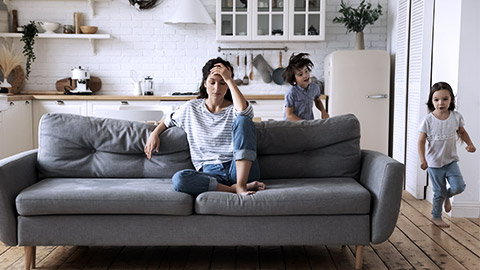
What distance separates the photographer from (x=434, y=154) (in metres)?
3.75

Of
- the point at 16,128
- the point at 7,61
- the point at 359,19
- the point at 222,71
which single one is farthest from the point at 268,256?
the point at 7,61

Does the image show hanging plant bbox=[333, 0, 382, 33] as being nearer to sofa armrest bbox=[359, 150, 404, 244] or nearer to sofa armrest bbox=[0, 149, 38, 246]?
sofa armrest bbox=[359, 150, 404, 244]

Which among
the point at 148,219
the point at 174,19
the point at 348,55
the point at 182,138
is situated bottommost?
the point at 148,219

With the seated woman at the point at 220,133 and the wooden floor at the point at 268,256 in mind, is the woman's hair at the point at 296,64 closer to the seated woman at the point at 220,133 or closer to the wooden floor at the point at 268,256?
the seated woman at the point at 220,133

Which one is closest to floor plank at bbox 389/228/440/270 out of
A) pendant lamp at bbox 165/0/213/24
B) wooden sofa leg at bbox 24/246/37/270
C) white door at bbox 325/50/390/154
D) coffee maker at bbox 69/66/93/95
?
wooden sofa leg at bbox 24/246/37/270

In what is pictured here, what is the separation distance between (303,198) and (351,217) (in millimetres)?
274

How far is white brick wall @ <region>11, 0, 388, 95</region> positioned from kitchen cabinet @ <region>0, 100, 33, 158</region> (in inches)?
32.1

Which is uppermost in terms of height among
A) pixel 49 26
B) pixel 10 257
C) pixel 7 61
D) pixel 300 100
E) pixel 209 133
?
pixel 49 26

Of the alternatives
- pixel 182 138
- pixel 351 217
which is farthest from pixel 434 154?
pixel 182 138

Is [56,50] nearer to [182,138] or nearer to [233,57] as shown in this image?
[233,57]

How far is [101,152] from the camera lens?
10.5 ft

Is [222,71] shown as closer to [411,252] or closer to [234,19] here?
[411,252]

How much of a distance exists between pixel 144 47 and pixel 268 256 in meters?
4.14

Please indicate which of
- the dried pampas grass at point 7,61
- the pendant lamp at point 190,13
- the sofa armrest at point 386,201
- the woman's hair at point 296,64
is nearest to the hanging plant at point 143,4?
the pendant lamp at point 190,13
